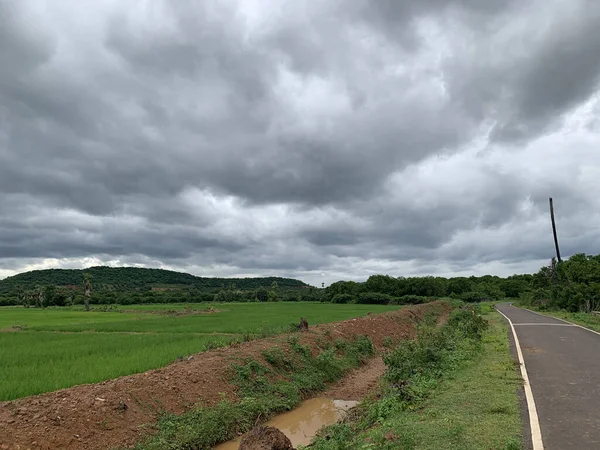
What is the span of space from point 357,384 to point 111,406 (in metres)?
9.11

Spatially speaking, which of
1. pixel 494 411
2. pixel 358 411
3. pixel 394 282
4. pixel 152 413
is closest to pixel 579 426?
pixel 494 411

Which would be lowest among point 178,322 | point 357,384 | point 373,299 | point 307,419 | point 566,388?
point 307,419

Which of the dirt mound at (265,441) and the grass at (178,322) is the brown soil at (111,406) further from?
the grass at (178,322)

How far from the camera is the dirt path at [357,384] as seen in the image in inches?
552

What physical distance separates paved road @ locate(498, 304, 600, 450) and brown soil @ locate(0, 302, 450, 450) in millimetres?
7913

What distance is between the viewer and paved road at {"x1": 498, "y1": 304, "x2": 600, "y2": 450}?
21.1 feet

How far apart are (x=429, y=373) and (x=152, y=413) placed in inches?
304

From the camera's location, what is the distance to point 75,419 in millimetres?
8438

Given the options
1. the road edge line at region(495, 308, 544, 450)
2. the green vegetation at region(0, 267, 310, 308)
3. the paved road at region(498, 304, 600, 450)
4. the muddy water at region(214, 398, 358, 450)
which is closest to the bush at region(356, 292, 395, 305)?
the green vegetation at region(0, 267, 310, 308)

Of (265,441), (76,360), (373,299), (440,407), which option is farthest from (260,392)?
(373,299)

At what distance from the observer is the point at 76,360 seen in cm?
1555

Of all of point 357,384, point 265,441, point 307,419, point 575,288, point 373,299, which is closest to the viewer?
point 265,441

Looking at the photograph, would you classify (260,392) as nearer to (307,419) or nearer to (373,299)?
(307,419)

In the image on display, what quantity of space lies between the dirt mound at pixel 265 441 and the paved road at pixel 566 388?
3.89 m
